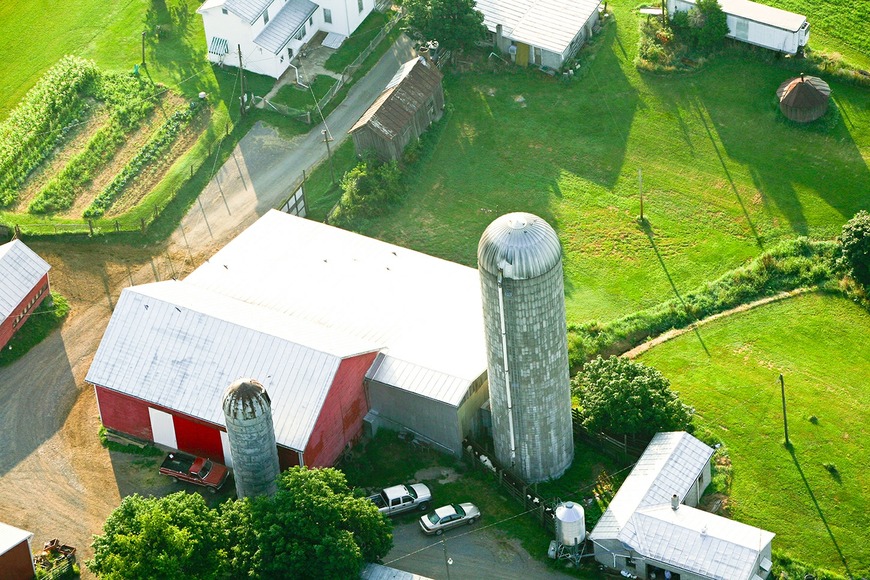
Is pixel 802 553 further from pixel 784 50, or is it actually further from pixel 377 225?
pixel 784 50

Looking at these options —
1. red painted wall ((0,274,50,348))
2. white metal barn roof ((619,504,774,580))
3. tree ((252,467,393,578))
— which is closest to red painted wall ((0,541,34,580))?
tree ((252,467,393,578))

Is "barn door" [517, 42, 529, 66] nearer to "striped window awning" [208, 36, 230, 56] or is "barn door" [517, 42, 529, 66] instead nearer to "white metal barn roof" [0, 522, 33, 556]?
"striped window awning" [208, 36, 230, 56]

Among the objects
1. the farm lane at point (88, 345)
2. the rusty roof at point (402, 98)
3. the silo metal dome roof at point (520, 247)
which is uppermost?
the silo metal dome roof at point (520, 247)

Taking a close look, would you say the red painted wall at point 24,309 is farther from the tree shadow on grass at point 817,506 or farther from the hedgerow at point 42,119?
the tree shadow on grass at point 817,506

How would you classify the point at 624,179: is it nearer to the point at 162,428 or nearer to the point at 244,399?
the point at 162,428

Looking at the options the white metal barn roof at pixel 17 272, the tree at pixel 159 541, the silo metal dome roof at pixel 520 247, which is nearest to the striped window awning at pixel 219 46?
the white metal barn roof at pixel 17 272

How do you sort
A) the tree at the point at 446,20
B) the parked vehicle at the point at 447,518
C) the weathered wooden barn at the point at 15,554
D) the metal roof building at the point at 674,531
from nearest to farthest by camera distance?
the metal roof building at the point at 674,531
the weathered wooden barn at the point at 15,554
the parked vehicle at the point at 447,518
the tree at the point at 446,20
